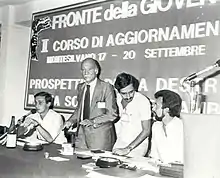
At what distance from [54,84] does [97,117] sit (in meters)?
0.79

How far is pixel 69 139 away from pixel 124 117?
24.8 inches

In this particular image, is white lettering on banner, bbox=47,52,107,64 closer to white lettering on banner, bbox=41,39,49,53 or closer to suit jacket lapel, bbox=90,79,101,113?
white lettering on banner, bbox=41,39,49,53

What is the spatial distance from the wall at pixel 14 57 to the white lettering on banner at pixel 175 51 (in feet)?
5.22

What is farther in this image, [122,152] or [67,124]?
[67,124]

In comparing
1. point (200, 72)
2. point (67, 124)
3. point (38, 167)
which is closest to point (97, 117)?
point (67, 124)

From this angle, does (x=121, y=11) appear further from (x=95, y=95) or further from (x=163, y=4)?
(x=95, y=95)

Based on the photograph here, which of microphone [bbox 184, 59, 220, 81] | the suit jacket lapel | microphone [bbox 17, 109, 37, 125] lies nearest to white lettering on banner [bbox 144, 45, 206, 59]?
microphone [bbox 184, 59, 220, 81]

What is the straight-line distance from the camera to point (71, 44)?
3785 millimetres

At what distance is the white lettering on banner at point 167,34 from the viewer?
Answer: 109 inches

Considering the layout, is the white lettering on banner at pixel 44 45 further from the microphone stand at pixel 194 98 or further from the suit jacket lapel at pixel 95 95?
the microphone stand at pixel 194 98

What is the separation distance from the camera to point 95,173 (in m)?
2.01

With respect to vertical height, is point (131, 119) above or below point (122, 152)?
above

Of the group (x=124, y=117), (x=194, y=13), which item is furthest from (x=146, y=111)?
(x=194, y=13)

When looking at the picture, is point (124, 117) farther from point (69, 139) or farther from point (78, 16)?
point (78, 16)
